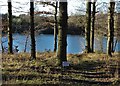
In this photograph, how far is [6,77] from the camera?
11.8m

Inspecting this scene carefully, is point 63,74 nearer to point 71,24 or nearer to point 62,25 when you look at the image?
point 62,25

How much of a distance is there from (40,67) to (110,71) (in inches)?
136

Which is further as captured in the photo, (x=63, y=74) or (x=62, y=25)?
(x=62, y=25)

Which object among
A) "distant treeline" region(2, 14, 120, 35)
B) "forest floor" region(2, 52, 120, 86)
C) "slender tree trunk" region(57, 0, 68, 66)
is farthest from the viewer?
"distant treeline" region(2, 14, 120, 35)

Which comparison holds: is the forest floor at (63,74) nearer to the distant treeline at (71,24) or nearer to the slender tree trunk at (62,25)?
the slender tree trunk at (62,25)

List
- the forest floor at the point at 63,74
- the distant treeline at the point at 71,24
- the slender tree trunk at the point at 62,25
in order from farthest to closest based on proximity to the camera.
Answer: the distant treeline at the point at 71,24 → the slender tree trunk at the point at 62,25 → the forest floor at the point at 63,74

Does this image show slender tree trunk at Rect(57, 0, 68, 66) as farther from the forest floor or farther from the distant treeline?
the distant treeline

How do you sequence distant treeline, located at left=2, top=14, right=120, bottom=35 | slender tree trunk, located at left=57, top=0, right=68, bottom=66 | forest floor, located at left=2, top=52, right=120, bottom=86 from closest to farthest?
forest floor, located at left=2, top=52, right=120, bottom=86 → slender tree trunk, located at left=57, top=0, right=68, bottom=66 → distant treeline, located at left=2, top=14, right=120, bottom=35

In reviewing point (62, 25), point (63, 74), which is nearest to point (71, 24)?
point (62, 25)

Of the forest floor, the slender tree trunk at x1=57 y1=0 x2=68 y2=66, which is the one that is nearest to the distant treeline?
the forest floor

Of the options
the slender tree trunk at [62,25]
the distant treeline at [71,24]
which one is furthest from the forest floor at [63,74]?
the distant treeline at [71,24]

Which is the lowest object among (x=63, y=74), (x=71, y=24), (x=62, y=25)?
(x=63, y=74)

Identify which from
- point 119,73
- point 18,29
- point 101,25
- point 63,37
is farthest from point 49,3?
point 18,29

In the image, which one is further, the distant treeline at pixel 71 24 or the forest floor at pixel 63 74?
the distant treeline at pixel 71 24
